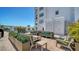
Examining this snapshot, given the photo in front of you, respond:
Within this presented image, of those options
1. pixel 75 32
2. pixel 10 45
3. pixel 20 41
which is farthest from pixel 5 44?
pixel 75 32

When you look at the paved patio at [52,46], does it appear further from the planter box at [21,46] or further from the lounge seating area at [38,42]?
the planter box at [21,46]

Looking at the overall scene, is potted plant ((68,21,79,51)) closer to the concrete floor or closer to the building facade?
the building facade

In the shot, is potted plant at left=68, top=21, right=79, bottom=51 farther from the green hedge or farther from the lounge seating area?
the green hedge

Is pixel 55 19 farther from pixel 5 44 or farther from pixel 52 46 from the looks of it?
pixel 5 44

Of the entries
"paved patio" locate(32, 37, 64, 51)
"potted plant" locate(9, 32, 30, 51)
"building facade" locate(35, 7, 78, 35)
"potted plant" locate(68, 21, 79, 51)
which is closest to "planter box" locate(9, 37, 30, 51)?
"potted plant" locate(9, 32, 30, 51)

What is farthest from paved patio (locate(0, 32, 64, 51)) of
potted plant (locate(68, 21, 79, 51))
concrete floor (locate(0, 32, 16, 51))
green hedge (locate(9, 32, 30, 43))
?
potted plant (locate(68, 21, 79, 51))

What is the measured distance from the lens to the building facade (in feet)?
7.79

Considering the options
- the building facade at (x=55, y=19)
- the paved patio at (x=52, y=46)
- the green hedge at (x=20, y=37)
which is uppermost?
the building facade at (x=55, y=19)

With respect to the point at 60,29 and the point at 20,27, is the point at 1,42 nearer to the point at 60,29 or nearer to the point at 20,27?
the point at 20,27

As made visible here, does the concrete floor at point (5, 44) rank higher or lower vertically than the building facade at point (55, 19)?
lower

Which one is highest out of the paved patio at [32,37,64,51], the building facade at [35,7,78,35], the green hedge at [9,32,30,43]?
the building facade at [35,7,78,35]

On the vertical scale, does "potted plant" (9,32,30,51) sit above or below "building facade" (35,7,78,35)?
below

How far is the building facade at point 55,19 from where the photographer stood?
237 cm

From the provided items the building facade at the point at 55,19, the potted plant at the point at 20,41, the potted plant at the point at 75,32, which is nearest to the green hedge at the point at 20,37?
the potted plant at the point at 20,41
